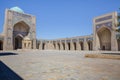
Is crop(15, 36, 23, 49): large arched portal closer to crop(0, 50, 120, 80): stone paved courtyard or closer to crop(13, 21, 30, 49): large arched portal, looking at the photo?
crop(13, 21, 30, 49): large arched portal

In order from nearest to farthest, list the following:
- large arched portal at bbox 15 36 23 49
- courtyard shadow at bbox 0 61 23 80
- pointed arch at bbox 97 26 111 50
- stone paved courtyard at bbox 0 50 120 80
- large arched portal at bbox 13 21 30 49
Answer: courtyard shadow at bbox 0 61 23 80 → stone paved courtyard at bbox 0 50 120 80 → pointed arch at bbox 97 26 111 50 → large arched portal at bbox 13 21 30 49 → large arched portal at bbox 15 36 23 49

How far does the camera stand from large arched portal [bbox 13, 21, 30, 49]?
30.7 meters

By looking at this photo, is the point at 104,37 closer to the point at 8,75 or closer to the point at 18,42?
the point at 18,42

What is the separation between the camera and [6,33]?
27453 mm

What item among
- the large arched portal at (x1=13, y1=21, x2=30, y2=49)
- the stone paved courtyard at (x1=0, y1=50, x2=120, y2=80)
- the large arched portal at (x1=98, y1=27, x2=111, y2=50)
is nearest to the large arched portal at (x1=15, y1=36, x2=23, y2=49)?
the large arched portal at (x1=13, y1=21, x2=30, y2=49)

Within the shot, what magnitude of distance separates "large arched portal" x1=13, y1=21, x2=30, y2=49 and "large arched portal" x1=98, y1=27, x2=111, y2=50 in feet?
58.3

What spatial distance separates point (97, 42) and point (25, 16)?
18.0 meters

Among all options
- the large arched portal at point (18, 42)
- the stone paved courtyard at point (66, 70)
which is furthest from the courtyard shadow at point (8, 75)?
the large arched portal at point (18, 42)

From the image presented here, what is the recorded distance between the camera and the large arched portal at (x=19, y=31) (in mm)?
30672

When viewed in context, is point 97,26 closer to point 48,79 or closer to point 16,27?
point 16,27

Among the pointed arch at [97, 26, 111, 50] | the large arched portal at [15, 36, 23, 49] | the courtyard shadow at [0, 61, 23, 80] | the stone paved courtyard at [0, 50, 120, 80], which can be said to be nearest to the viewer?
the courtyard shadow at [0, 61, 23, 80]

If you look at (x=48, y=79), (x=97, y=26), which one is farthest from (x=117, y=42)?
(x=48, y=79)

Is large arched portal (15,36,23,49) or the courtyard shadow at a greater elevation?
large arched portal (15,36,23,49)

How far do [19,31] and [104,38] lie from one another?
20.2 metres
